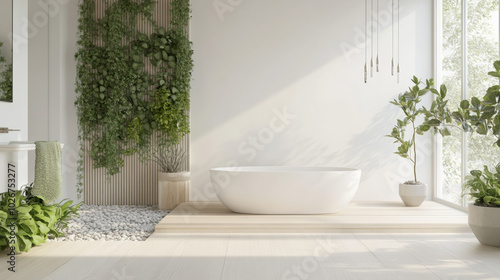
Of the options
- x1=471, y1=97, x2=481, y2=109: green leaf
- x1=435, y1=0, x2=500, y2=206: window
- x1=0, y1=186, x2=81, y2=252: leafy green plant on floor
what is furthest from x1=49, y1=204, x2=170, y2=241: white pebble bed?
x1=435, y1=0, x2=500, y2=206: window

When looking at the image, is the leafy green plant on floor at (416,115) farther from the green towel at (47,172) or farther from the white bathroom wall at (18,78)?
the white bathroom wall at (18,78)

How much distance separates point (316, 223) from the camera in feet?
15.2

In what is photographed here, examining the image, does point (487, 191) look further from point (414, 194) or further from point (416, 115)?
point (416, 115)

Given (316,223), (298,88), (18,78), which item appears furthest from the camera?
(298,88)

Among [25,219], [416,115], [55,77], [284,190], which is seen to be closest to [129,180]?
[55,77]

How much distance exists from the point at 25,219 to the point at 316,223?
2.52 metres

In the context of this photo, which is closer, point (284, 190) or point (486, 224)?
point (486, 224)

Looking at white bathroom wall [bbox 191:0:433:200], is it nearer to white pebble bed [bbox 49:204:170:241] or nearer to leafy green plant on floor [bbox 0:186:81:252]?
white pebble bed [bbox 49:204:170:241]

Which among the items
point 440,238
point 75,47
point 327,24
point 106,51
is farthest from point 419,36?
point 75,47

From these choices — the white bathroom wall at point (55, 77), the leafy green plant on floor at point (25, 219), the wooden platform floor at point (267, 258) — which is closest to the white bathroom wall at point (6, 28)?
the leafy green plant on floor at point (25, 219)

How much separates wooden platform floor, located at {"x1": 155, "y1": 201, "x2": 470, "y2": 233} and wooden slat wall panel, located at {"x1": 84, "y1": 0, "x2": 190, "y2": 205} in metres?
1.34

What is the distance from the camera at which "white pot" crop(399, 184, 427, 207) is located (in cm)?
569

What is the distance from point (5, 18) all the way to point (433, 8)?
504 cm

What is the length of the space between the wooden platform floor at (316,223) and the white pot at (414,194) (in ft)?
1.56
